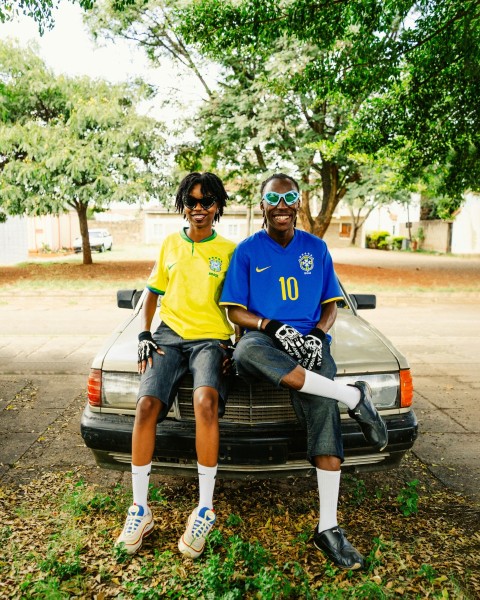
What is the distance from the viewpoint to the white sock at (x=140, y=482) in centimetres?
282

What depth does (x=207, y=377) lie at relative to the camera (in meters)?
2.80

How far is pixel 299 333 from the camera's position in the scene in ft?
9.61

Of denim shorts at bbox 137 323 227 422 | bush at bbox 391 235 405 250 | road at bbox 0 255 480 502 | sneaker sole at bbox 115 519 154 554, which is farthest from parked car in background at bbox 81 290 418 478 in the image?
bush at bbox 391 235 405 250

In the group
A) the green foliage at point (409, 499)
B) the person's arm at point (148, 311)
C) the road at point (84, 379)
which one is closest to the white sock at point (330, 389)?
the green foliage at point (409, 499)

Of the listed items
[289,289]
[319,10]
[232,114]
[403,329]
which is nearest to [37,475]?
[289,289]

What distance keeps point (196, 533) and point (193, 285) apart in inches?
51.3

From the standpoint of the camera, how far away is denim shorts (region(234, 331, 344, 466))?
2.72 m

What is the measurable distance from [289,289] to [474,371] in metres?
4.33

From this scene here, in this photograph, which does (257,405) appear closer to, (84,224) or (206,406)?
(206,406)

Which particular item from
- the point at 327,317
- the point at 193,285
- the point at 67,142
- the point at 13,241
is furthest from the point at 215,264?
the point at 13,241

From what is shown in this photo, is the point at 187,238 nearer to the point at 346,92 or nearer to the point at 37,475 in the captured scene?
the point at 37,475

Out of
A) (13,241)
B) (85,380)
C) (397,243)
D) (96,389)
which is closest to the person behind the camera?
(96,389)

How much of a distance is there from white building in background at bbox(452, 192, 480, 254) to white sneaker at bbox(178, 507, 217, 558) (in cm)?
3383

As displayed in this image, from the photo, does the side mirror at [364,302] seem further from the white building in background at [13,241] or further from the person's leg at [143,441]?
the white building in background at [13,241]
